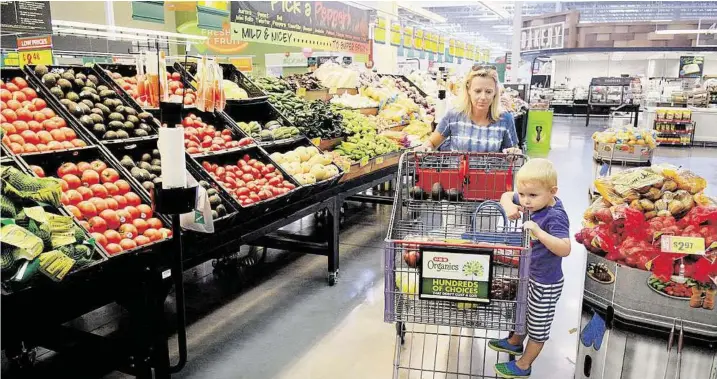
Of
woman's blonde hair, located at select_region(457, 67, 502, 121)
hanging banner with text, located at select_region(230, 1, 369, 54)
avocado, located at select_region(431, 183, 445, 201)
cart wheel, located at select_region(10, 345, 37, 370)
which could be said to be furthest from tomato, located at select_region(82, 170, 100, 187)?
hanging banner with text, located at select_region(230, 1, 369, 54)

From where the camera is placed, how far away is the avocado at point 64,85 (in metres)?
3.57

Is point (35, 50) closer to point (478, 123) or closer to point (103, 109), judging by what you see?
point (103, 109)

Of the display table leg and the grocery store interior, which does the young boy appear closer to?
the grocery store interior

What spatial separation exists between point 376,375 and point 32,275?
1.84 meters

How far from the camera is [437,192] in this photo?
123 inches

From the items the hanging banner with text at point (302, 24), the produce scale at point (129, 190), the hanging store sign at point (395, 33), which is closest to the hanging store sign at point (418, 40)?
the hanging store sign at point (395, 33)

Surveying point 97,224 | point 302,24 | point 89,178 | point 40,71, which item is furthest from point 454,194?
point 302,24

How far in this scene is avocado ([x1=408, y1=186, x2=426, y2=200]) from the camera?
314cm

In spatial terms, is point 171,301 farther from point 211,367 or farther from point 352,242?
point 352,242

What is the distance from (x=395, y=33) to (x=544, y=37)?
50.8ft

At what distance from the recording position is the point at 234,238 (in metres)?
3.53

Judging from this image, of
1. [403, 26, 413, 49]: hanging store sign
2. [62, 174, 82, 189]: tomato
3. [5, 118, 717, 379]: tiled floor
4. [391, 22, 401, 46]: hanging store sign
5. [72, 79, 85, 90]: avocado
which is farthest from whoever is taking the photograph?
[403, 26, 413, 49]: hanging store sign

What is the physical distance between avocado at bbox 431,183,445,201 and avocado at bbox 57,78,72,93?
246 cm

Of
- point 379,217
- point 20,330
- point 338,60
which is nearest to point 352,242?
point 379,217
